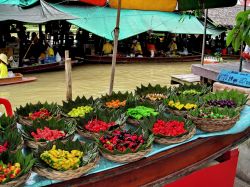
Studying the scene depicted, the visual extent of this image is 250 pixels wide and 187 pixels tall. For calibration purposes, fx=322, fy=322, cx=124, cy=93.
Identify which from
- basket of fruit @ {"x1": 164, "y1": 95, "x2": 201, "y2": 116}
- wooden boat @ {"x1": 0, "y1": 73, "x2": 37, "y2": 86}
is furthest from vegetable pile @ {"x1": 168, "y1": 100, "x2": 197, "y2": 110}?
wooden boat @ {"x1": 0, "y1": 73, "x2": 37, "y2": 86}

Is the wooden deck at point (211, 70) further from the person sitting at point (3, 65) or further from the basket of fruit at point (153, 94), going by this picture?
the person sitting at point (3, 65)

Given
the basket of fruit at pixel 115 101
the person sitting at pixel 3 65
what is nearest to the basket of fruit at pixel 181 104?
the basket of fruit at pixel 115 101

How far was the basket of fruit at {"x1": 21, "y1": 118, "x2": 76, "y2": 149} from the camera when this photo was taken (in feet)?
10.3

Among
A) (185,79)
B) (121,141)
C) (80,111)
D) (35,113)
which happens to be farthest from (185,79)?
(121,141)

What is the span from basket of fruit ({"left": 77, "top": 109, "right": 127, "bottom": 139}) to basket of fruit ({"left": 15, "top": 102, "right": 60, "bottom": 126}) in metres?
0.43

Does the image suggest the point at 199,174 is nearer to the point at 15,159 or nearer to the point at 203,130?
the point at 203,130

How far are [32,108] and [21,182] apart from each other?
163 centimetres

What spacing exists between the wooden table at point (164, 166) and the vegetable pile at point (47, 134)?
619 millimetres

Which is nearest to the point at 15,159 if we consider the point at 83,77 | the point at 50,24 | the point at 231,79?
the point at 231,79

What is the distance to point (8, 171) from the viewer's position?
2488 millimetres

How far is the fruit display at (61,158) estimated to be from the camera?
8.73 ft

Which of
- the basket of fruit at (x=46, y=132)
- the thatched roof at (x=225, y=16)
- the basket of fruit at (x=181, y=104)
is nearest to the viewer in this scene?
the basket of fruit at (x=46, y=132)

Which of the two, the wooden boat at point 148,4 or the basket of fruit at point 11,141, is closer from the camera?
the basket of fruit at point 11,141

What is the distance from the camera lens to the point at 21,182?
248 cm
